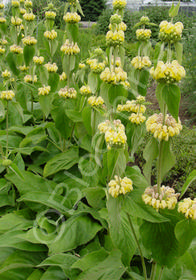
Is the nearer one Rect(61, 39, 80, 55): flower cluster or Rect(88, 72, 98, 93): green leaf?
Rect(88, 72, 98, 93): green leaf

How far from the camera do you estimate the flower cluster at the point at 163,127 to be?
2.08 feet

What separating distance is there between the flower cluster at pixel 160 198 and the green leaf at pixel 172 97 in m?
0.22

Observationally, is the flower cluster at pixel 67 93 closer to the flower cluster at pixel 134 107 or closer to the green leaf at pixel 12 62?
the flower cluster at pixel 134 107

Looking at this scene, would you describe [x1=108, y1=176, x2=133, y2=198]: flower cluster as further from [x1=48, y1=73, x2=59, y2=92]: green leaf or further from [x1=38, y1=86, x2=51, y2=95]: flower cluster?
[x1=48, y1=73, x2=59, y2=92]: green leaf

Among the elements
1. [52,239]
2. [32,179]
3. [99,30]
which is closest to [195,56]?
[32,179]

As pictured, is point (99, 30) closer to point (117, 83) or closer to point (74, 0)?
point (74, 0)

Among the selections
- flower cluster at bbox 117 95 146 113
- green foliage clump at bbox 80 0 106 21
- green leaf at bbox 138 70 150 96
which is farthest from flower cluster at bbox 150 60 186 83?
green foliage clump at bbox 80 0 106 21

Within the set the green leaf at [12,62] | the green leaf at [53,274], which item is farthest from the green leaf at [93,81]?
the green leaf at [12,62]

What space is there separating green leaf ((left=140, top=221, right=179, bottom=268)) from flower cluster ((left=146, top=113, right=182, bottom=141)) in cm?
25

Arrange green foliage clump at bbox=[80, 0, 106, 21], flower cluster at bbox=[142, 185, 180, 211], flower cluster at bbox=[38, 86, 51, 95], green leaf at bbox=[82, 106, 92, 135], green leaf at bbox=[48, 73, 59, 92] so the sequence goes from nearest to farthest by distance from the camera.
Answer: flower cluster at bbox=[142, 185, 180, 211] < green leaf at bbox=[82, 106, 92, 135] < flower cluster at bbox=[38, 86, 51, 95] < green leaf at bbox=[48, 73, 59, 92] < green foliage clump at bbox=[80, 0, 106, 21]

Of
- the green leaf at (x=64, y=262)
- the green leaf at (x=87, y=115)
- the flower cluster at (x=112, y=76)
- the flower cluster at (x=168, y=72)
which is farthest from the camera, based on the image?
the green leaf at (x=87, y=115)

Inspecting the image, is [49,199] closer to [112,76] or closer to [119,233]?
[119,233]

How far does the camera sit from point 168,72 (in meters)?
0.59

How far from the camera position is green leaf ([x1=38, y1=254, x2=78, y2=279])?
1017mm
